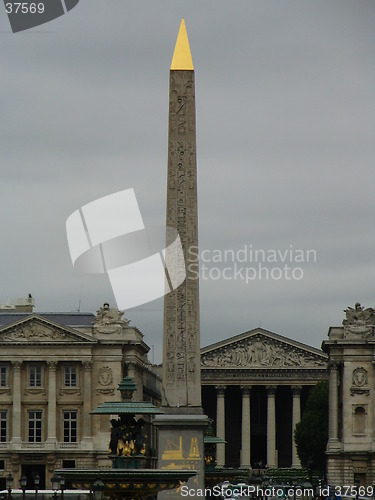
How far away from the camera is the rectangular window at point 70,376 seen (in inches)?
4469

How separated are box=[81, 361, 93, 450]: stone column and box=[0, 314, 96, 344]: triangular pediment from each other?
1.91 metres

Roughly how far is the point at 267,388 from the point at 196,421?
110196 millimetres

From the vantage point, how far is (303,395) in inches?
6531

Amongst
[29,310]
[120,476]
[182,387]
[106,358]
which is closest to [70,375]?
[106,358]

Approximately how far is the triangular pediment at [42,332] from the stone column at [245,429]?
48838 millimetres

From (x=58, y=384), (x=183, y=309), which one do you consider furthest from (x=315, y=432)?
(x=183, y=309)

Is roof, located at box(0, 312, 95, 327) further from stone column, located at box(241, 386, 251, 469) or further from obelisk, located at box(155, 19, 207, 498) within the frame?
obelisk, located at box(155, 19, 207, 498)

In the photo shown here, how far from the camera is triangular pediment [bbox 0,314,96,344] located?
11312 centimetres

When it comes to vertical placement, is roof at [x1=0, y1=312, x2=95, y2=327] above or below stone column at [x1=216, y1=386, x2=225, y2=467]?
above

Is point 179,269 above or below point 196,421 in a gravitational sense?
above

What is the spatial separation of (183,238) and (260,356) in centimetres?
11031

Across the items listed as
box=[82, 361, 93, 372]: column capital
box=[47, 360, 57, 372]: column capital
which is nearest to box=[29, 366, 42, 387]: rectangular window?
box=[47, 360, 57, 372]: column capital

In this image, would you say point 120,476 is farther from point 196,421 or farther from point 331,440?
point 331,440

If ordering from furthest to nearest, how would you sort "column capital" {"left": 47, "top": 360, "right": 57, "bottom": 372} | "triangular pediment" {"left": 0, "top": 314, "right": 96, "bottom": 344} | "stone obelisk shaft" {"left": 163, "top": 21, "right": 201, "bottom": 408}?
"column capital" {"left": 47, "top": 360, "right": 57, "bottom": 372}
"triangular pediment" {"left": 0, "top": 314, "right": 96, "bottom": 344}
"stone obelisk shaft" {"left": 163, "top": 21, "right": 201, "bottom": 408}
